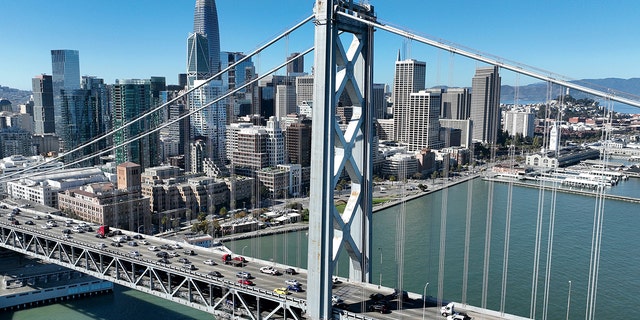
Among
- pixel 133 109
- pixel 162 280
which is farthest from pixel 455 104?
pixel 162 280

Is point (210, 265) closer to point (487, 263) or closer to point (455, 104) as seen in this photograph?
point (487, 263)

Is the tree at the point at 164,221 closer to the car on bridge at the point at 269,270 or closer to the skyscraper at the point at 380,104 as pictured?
the car on bridge at the point at 269,270

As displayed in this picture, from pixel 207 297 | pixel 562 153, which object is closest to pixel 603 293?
pixel 207 297

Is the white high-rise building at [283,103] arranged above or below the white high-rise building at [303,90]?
below

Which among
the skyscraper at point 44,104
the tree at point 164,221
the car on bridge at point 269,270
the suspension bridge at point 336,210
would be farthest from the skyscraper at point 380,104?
the suspension bridge at point 336,210

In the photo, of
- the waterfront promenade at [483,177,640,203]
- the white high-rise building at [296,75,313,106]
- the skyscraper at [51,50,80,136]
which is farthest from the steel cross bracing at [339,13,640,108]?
the skyscraper at [51,50,80,136]

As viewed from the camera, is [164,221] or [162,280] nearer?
[162,280]
